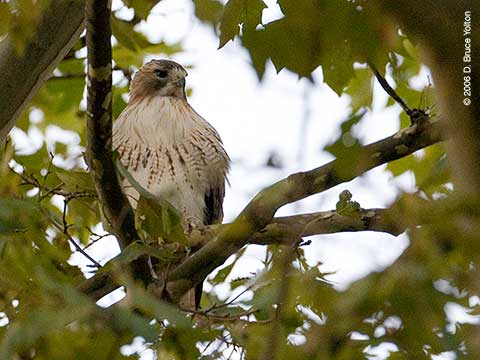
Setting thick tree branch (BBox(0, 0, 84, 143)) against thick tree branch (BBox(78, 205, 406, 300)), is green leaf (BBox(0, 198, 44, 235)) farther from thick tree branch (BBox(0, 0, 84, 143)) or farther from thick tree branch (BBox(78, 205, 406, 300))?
thick tree branch (BBox(0, 0, 84, 143))

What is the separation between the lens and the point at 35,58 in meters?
3.62

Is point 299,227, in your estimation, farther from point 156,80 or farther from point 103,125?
point 156,80

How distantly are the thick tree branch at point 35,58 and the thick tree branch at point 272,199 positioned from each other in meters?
0.85

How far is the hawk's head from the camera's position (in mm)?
6473

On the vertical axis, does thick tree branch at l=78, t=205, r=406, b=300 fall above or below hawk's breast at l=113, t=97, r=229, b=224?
below

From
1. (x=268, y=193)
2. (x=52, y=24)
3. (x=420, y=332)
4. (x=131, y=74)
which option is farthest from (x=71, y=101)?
(x=420, y=332)

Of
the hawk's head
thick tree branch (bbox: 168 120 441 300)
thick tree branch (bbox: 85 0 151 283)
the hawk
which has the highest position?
the hawk's head

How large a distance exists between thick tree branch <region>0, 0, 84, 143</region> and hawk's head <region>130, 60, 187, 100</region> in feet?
9.02

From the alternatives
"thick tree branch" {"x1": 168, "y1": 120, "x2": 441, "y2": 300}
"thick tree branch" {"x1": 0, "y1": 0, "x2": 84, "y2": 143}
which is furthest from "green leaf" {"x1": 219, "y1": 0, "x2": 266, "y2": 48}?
"thick tree branch" {"x1": 0, "y1": 0, "x2": 84, "y2": 143}

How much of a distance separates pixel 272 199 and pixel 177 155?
312 centimetres

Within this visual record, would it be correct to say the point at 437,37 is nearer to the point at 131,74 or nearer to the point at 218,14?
the point at 218,14

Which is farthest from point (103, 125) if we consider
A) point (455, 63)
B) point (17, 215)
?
point (455, 63)

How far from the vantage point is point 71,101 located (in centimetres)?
584

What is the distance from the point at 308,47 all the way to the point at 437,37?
42 centimetres
